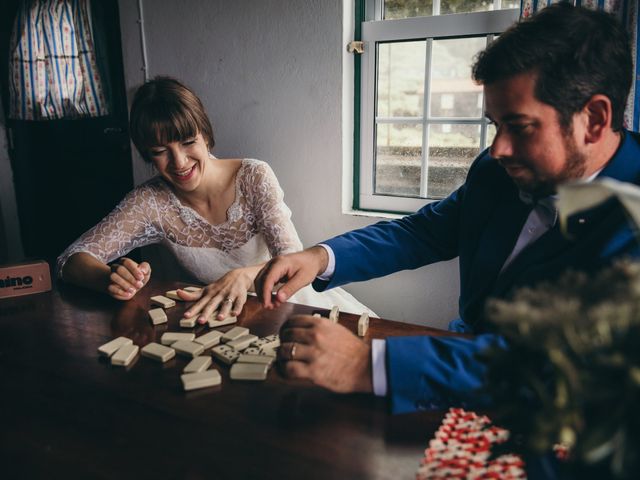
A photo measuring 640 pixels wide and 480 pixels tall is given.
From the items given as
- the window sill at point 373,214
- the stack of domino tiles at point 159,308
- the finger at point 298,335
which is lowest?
the stack of domino tiles at point 159,308

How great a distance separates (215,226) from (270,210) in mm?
300

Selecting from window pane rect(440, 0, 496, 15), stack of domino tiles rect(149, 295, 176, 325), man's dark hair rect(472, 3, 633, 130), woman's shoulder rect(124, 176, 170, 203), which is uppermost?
window pane rect(440, 0, 496, 15)

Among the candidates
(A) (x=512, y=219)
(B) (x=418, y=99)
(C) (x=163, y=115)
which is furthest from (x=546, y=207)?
(C) (x=163, y=115)

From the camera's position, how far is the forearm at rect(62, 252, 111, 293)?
185 cm

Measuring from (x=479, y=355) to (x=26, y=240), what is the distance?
15.4ft

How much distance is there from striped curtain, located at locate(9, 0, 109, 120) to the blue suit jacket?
106 inches

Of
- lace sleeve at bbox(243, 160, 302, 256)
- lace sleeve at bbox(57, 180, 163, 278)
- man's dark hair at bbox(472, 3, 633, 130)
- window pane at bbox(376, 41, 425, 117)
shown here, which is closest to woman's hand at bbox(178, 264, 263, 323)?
lace sleeve at bbox(243, 160, 302, 256)

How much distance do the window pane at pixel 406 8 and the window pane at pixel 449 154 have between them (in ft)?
1.94

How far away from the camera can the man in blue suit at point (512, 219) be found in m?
1.03

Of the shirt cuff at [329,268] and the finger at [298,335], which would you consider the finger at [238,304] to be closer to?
the shirt cuff at [329,268]

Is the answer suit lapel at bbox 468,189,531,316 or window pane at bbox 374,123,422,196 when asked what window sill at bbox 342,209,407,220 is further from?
suit lapel at bbox 468,189,531,316

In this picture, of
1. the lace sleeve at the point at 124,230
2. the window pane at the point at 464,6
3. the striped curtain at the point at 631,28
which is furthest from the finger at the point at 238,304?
the window pane at the point at 464,6

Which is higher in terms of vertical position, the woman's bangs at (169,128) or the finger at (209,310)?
the woman's bangs at (169,128)

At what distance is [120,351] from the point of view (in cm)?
127
